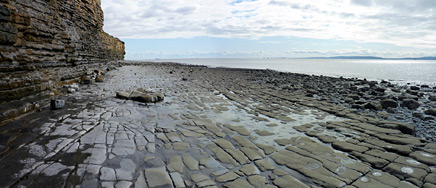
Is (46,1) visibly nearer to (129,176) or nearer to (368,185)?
(129,176)

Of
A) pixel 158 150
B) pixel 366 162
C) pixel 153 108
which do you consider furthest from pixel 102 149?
pixel 366 162

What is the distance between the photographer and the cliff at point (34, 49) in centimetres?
501

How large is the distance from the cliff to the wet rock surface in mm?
838

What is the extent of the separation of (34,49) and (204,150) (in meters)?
6.36

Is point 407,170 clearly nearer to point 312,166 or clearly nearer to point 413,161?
point 413,161

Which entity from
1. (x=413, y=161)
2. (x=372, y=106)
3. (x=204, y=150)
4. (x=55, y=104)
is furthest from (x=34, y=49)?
(x=372, y=106)

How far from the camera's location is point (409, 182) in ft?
9.82

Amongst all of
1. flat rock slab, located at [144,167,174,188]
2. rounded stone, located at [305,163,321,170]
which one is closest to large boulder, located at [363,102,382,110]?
rounded stone, located at [305,163,321,170]

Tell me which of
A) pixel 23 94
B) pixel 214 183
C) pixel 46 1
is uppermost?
pixel 46 1

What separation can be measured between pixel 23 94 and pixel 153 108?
3.35m

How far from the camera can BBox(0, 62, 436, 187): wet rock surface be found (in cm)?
290

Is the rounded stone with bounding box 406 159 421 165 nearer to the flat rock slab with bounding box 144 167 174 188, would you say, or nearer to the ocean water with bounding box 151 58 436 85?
the flat rock slab with bounding box 144 167 174 188

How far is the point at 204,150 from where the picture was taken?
3926 mm

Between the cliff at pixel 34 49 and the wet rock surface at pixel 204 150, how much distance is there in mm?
838
